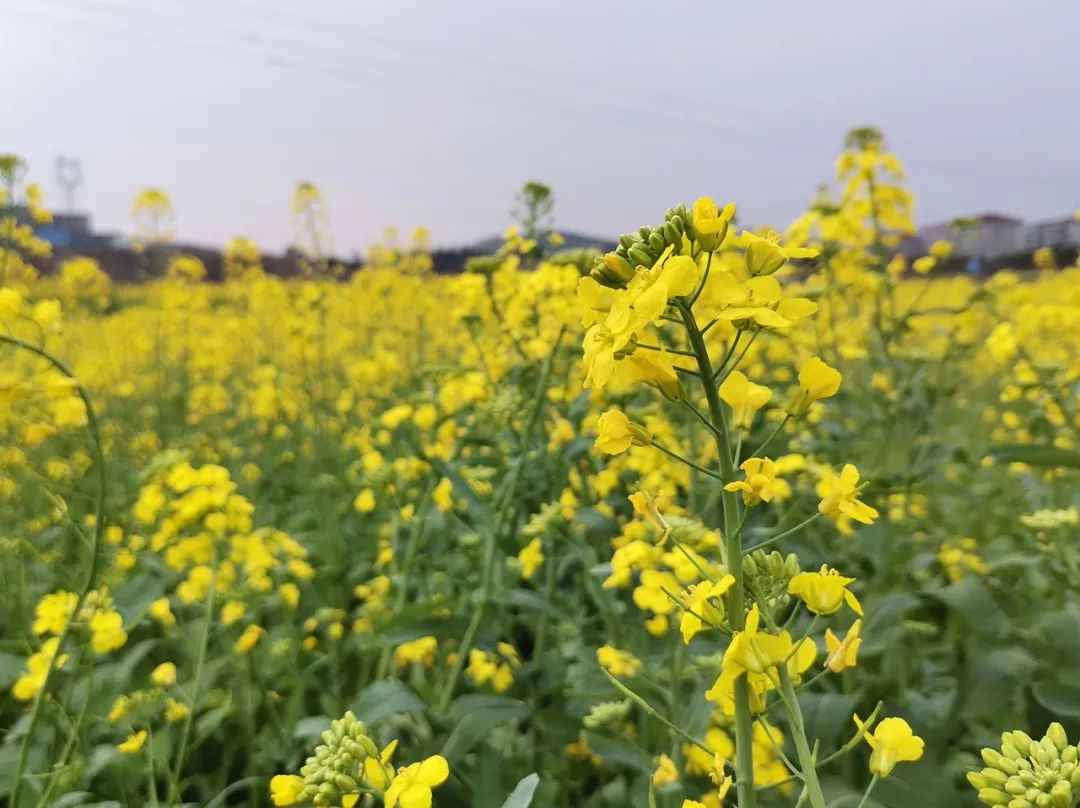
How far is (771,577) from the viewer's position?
93 cm

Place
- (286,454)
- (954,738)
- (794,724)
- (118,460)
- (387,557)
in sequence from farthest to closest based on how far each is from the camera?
(286,454) < (118,460) < (387,557) < (954,738) < (794,724)

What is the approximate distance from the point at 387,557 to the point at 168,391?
4673mm

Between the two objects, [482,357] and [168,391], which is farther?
[168,391]

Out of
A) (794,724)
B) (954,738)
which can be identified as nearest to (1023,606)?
(954,738)

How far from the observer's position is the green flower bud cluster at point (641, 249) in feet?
3.15

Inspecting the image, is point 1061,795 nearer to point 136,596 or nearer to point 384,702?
point 384,702

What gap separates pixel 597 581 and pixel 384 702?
735 millimetres

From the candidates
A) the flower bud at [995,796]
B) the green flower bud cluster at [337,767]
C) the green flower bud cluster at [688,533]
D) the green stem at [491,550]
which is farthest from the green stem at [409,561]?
the flower bud at [995,796]

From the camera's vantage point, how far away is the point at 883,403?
313 cm

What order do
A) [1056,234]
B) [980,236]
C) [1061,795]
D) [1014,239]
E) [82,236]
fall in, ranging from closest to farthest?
[1061,795]
[980,236]
[1056,234]
[1014,239]
[82,236]

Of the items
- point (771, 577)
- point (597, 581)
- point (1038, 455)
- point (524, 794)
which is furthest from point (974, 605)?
point (524, 794)

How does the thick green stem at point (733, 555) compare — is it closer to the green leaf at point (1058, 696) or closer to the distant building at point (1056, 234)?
the green leaf at point (1058, 696)

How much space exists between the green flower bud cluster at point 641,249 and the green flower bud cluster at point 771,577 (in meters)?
0.36

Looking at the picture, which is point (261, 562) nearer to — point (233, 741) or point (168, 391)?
point (233, 741)
